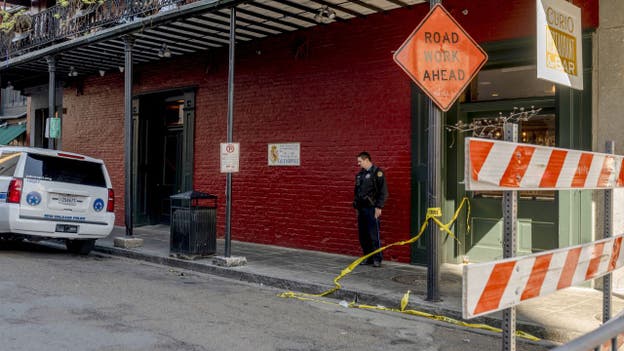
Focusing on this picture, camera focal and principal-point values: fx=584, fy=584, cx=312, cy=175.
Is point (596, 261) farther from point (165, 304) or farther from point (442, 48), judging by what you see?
point (165, 304)

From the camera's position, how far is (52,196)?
996cm

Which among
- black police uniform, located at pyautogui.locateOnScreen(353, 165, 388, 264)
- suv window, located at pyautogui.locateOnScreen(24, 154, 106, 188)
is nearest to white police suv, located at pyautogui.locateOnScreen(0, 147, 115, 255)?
suv window, located at pyautogui.locateOnScreen(24, 154, 106, 188)

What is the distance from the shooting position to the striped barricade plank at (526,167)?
10.1ft

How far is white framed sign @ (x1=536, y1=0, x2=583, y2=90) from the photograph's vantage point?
259 inches

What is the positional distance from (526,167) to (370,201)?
642 centimetres

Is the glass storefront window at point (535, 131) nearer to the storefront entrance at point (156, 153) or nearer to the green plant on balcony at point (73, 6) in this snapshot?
the storefront entrance at point (156, 153)

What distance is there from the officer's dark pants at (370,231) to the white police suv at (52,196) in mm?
4687

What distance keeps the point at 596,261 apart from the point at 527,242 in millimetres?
5256

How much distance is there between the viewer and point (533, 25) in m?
8.88

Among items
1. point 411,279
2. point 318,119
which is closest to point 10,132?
point 318,119

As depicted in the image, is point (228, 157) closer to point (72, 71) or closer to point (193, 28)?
point (193, 28)

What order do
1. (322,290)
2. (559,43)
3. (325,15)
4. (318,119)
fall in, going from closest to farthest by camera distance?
(559,43)
(322,290)
(325,15)
(318,119)

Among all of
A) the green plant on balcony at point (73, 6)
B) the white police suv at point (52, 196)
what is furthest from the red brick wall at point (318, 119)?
the white police suv at point (52, 196)

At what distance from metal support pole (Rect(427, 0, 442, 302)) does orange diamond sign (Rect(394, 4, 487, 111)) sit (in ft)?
0.74
